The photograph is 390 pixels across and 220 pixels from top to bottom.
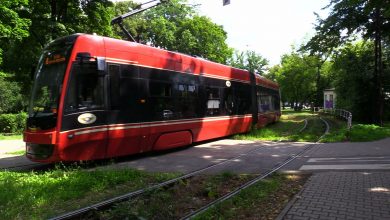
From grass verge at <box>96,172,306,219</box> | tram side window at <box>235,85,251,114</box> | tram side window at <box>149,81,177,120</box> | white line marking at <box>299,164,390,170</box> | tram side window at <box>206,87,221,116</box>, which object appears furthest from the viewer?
tram side window at <box>235,85,251,114</box>

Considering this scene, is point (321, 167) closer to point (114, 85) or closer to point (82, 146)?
point (114, 85)

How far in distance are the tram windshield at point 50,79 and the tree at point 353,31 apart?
19.7 m

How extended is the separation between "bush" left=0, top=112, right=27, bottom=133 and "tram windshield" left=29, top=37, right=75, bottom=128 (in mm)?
17928

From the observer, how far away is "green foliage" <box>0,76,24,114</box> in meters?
38.8

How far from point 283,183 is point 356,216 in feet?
8.45

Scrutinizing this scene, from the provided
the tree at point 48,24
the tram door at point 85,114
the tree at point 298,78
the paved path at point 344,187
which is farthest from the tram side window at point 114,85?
the tree at point 298,78

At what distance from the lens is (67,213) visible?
6023 mm

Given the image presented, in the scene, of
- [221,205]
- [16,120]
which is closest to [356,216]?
[221,205]

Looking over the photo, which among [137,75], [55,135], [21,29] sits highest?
[21,29]

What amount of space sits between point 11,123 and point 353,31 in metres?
24.2

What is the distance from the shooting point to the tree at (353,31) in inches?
1024

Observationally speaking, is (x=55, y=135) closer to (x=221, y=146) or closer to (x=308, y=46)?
(x=221, y=146)

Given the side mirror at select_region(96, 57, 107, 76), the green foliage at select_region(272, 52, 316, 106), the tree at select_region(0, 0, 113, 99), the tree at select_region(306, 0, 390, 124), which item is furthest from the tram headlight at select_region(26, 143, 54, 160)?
the green foliage at select_region(272, 52, 316, 106)

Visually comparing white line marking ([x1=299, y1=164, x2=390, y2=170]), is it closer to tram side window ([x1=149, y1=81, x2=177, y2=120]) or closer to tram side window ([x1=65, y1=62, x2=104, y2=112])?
tram side window ([x1=149, y1=81, x2=177, y2=120])
